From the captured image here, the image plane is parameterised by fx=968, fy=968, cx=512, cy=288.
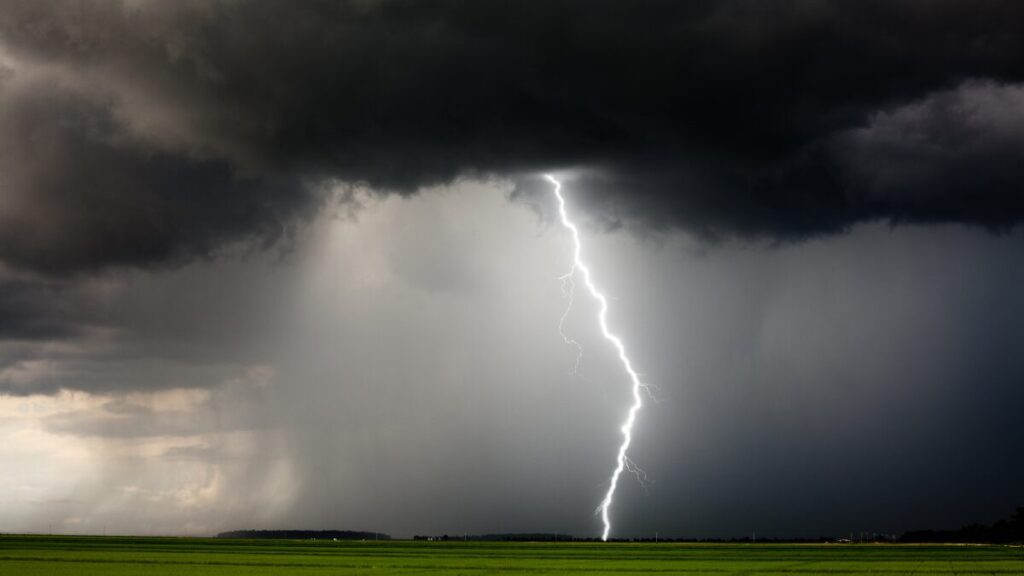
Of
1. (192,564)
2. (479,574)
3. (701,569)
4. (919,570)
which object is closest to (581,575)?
(479,574)

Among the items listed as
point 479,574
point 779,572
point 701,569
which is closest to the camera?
point 479,574

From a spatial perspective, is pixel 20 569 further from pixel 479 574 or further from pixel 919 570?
pixel 919 570

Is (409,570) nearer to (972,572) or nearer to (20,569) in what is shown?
(20,569)

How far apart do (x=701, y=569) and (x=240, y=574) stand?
2993 centimetres

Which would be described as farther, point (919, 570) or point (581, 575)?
point (919, 570)

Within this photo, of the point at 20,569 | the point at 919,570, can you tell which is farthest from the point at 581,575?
the point at 20,569

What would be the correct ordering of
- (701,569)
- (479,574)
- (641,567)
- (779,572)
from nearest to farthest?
(479,574) → (779,572) → (701,569) → (641,567)

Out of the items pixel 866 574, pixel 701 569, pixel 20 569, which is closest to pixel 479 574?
pixel 701 569

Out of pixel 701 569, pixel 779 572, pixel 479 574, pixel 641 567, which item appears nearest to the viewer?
pixel 479 574

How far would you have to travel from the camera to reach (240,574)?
186ft

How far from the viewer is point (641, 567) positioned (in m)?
69.3

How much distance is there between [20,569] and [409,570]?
24.4 metres

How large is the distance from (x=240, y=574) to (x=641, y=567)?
93.0ft

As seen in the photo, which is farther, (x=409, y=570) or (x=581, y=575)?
(x=409, y=570)
